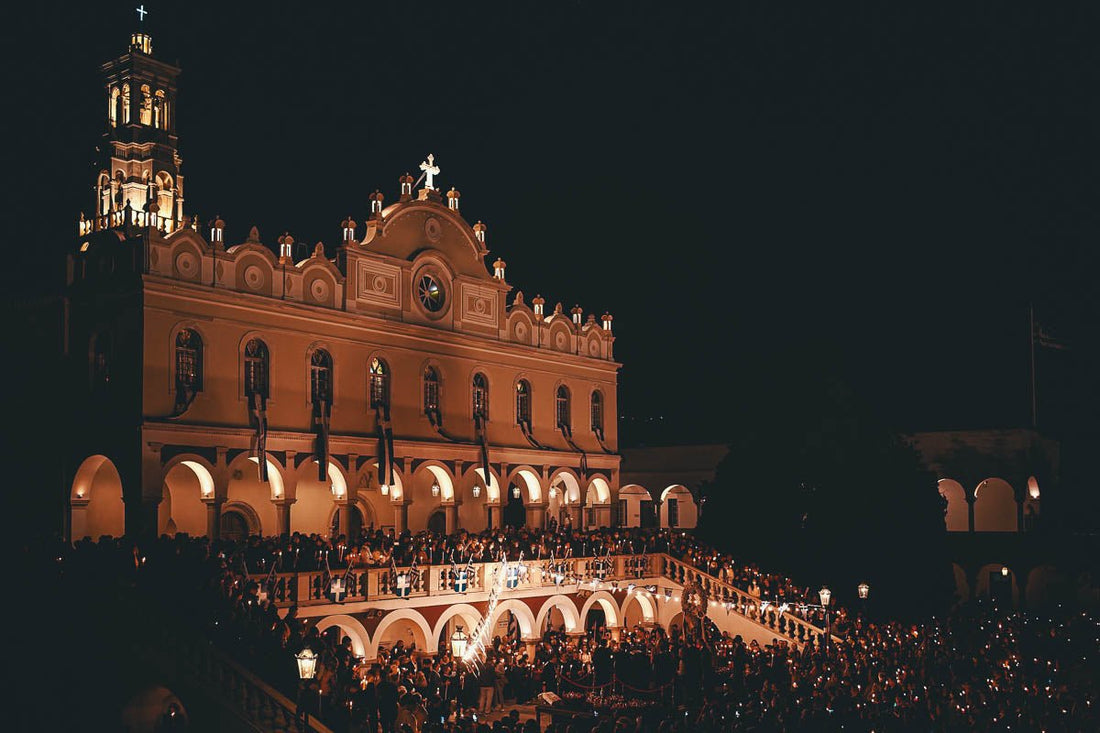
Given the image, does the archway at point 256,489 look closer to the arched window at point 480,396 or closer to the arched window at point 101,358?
the arched window at point 101,358

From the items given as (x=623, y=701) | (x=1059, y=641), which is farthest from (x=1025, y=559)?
(x=623, y=701)

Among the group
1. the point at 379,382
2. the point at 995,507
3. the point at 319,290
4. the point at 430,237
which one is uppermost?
the point at 430,237

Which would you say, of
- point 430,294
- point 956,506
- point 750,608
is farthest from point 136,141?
point 956,506

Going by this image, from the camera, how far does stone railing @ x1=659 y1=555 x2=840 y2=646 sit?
38.3 metres

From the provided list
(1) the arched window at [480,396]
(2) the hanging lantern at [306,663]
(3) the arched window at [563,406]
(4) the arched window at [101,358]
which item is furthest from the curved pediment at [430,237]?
(2) the hanging lantern at [306,663]

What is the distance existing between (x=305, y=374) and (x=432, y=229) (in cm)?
772

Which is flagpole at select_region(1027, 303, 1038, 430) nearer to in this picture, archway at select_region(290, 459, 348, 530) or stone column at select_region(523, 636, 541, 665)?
stone column at select_region(523, 636, 541, 665)

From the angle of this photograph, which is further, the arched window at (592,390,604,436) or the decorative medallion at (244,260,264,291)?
the arched window at (592,390,604,436)

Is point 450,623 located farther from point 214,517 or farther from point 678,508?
point 678,508

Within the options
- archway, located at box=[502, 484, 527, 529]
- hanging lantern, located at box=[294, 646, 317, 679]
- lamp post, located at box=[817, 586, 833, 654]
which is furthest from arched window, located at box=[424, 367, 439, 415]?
hanging lantern, located at box=[294, 646, 317, 679]

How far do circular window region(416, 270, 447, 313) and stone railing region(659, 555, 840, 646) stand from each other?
37.9 ft

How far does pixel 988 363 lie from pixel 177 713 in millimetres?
42573

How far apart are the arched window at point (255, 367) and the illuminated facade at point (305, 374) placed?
5cm

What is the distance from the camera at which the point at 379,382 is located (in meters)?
41.1
